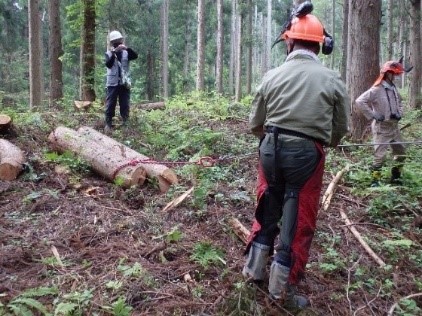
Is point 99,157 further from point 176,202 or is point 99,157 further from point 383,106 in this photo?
point 383,106

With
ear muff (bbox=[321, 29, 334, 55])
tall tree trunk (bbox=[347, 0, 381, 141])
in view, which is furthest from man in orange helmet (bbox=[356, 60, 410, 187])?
ear muff (bbox=[321, 29, 334, 55])

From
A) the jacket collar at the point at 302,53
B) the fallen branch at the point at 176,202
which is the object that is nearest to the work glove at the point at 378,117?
the fallen branch at the point at 176,202

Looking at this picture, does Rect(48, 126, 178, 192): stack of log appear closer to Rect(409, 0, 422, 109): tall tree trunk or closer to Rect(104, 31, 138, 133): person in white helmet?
Rect(104, 31, 138, 133): person in white helmet

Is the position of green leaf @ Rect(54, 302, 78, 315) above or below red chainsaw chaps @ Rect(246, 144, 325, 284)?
below

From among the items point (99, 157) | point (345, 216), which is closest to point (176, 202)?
point (99, 157)

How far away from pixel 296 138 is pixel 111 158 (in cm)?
413

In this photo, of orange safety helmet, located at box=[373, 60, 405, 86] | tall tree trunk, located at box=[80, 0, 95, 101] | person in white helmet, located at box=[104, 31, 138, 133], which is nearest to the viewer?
orange safety helmet, located at box=[373, 60, 405, 86]

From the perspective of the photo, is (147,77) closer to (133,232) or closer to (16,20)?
(16,20)

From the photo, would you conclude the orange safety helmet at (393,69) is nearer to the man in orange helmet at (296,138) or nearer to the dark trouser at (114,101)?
the man in orange helmet at (296,138)

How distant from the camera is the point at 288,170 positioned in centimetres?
380

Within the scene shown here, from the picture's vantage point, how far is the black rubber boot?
7.04m

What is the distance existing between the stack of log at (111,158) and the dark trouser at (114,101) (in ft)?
5.24

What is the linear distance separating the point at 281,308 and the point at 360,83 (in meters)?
6.98

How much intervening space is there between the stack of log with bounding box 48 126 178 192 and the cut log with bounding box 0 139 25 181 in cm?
88
